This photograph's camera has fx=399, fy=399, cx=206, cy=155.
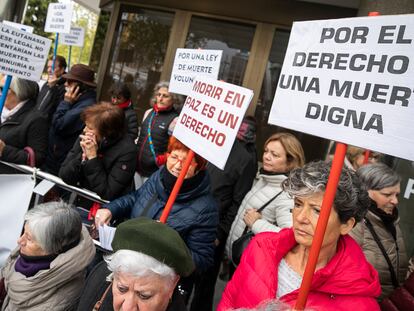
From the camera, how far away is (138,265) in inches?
68.4

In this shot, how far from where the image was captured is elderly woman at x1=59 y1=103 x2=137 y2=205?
3.22 meters

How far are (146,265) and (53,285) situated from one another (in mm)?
808

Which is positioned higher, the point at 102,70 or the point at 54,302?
the point at 102,70

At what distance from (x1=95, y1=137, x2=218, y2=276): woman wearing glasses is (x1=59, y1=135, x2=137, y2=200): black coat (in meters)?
0.32

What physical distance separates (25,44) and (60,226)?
2.09m

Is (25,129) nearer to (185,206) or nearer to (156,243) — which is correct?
(185,206)

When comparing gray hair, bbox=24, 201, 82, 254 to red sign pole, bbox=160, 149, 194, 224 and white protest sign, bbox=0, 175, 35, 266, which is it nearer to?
red sign pole, bbox=160, 149, 194, 224

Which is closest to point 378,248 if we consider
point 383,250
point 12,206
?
point 383,250

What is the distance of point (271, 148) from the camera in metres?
3.23

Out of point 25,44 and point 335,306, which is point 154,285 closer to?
point 335,306

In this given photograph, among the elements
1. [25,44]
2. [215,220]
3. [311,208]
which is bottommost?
[215,220]

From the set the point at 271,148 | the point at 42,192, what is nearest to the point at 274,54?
the point at 271,148

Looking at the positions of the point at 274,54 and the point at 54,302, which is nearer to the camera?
the point at 54,302

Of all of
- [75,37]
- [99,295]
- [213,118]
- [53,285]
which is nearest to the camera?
[99,295]
